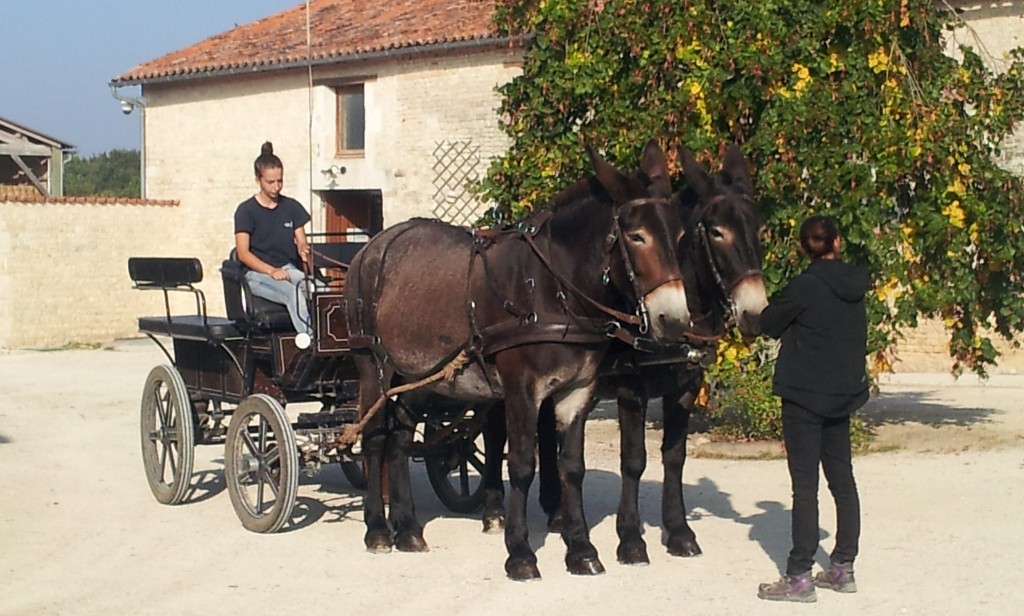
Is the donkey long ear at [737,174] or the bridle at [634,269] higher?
the donkey long ear at [737,174]

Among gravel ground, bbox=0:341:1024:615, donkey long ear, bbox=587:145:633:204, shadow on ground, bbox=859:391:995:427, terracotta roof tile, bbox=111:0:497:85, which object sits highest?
terracotta roof tile, bbox=111:0:497:85

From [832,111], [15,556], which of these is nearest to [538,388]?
[15,556]

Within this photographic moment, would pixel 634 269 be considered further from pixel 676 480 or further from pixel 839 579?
pixel 839 579

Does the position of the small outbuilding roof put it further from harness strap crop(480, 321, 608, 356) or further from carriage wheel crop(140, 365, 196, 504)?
harness strap crop(480, 321, 608, 356)

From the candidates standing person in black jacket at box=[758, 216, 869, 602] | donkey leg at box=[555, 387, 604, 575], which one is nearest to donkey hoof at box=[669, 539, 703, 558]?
donkey leg at box=[555, 387, 604, 575]

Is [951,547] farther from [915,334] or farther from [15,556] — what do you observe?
[915,334]

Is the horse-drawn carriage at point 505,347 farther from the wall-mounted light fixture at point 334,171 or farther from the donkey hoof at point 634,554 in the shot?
the wall-mounted light fixture at point 334,171

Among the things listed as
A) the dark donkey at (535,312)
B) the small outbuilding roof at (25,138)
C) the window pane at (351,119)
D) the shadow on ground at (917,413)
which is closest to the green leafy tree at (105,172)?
the small outbuilding roof at (25,138)

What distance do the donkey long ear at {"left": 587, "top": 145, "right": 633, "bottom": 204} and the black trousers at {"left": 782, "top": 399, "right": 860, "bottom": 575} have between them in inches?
51.2

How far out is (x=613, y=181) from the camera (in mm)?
7219

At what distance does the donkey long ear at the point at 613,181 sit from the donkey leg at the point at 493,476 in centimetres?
211

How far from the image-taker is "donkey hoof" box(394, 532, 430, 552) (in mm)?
8328

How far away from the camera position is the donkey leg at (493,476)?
29.1 feet

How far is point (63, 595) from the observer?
7.35m
